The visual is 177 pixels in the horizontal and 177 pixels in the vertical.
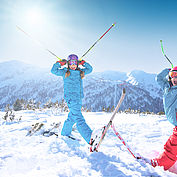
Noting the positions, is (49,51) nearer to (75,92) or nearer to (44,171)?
(75,92)

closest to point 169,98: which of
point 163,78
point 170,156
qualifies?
point 163,78

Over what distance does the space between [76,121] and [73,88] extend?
947 millimetres

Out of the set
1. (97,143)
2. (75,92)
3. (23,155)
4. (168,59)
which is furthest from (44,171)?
(168,59)

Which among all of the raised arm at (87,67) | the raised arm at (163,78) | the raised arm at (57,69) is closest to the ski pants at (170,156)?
the raised arm at (163,78)

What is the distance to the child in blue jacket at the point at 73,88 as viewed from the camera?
3533mm

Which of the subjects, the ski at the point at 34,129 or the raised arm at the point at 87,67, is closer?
the raised arm at the point at 87,67

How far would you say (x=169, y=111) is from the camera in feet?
8.23

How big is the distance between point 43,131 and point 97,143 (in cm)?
275

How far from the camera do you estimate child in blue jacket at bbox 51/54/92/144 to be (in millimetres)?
3533

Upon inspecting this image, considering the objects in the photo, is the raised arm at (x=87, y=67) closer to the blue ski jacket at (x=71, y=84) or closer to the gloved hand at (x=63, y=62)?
the blue ski jacket at (x=71, y=84)

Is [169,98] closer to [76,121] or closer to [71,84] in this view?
[76,121]

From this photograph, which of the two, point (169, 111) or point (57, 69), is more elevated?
point (57, 69)

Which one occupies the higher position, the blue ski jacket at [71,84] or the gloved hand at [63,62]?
the gloved hand at [63,62]

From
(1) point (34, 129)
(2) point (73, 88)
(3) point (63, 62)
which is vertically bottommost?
(1) point (34, 129)
